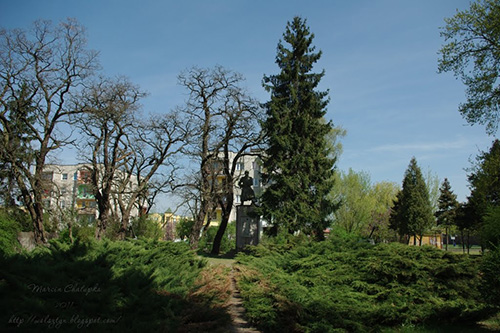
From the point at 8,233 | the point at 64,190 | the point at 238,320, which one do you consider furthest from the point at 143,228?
the point at 238,320

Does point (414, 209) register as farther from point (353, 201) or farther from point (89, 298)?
point (89, 298)

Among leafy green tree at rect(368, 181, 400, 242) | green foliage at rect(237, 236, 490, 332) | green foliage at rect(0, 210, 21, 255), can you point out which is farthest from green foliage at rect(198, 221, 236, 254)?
leafy green tree at rect(368, 181, 400, 242)

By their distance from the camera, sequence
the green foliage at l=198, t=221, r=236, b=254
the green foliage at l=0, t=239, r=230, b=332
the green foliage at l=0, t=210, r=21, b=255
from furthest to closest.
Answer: the green foliage at l=198, t=221, r=236, b=254 < the green foliage at l=0, t=210, r=21, b=255 < the green foliage at l=0, t=239, r=230, b=332

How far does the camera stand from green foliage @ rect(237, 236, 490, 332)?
5.91 metres

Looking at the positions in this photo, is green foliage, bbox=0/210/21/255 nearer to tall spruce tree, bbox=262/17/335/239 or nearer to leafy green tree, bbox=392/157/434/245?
tall spruce tree, bbox=262/17/335/239

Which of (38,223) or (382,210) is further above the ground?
(382,210)

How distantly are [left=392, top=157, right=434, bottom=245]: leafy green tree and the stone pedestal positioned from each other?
20.9 meters

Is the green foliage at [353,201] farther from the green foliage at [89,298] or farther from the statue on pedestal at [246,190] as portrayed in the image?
the green foliage at [89,298]

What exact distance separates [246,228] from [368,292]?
16.1 m

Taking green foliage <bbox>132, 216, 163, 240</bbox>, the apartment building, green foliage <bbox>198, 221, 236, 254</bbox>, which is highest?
the apartment building

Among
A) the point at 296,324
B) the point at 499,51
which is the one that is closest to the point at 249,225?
the point at 499,51

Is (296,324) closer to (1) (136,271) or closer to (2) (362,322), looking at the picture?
(2) (362,322)

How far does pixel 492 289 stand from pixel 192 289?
16.5ft

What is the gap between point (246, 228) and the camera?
22.9 meters
